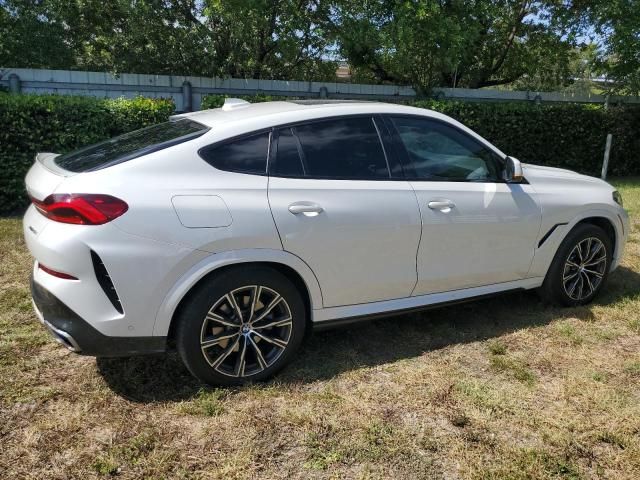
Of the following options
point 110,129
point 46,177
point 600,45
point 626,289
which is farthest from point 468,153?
point 600,45

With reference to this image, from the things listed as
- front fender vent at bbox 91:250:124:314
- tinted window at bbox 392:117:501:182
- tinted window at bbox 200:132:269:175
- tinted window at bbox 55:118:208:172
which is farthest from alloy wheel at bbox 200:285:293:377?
tinted window at bbox 392:117:501:182

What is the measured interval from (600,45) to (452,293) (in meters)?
10.5

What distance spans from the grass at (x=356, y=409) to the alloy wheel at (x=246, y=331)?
0.15 m

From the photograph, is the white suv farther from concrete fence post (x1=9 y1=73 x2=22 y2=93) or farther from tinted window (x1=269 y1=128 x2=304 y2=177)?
concrete fence post (x1=9 y1=73 x2=22 y2=93)

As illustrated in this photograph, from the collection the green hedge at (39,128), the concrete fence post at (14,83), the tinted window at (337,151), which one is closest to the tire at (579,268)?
the tinted window at (337,151)

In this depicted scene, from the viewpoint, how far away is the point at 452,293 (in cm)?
398

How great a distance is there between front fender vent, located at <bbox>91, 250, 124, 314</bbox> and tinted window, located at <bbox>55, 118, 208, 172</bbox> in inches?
20.7

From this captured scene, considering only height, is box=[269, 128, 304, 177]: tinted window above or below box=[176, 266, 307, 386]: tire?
above

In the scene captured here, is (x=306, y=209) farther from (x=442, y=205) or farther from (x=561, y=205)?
(x=561, y=205)

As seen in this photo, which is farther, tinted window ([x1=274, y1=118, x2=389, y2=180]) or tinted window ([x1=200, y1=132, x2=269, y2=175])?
tinted window ([x1=274, y1=118, x2=389, y2=180])

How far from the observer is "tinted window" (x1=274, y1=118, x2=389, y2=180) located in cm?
342

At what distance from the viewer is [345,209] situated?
A: 3.39m

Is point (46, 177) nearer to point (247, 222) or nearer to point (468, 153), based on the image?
point (247, 222)

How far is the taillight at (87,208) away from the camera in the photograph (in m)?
2.84
